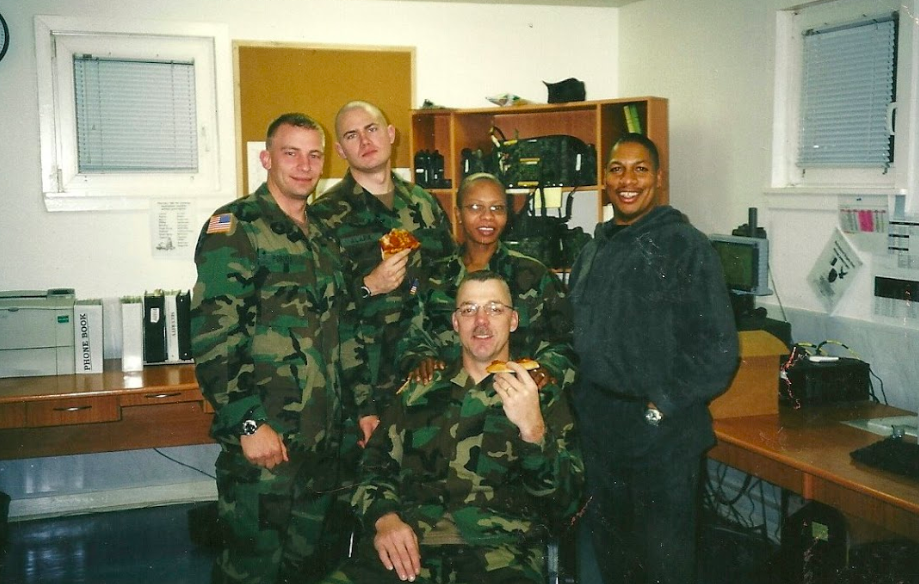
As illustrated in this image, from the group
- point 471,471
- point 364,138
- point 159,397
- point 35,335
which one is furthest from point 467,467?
point 35,335

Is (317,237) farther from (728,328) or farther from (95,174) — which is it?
(95,174)

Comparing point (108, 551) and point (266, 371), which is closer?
point (266, 371)

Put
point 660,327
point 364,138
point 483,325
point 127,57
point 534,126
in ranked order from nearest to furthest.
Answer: point 483,325
point 660,327
point 364,138
point 127,57
point 534,126

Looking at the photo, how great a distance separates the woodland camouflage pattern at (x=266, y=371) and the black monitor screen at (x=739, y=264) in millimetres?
1910

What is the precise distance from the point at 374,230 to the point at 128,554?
221cm

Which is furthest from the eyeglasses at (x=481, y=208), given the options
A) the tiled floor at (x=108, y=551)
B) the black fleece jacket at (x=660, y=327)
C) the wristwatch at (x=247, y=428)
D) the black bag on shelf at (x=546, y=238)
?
the tiled floor at (x=108, y=551)

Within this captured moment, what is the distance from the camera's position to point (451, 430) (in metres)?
2.23

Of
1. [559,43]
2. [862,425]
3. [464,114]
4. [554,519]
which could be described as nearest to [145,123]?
[464,114]

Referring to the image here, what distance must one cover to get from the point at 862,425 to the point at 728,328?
2.94 feet

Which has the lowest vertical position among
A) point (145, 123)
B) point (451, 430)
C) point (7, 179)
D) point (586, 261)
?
point (451, 430)

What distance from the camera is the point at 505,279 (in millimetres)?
2748

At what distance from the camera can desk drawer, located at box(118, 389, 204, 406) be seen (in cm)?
366

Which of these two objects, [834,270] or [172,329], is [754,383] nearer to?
[834,270]

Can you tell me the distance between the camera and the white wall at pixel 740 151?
3.30 m
